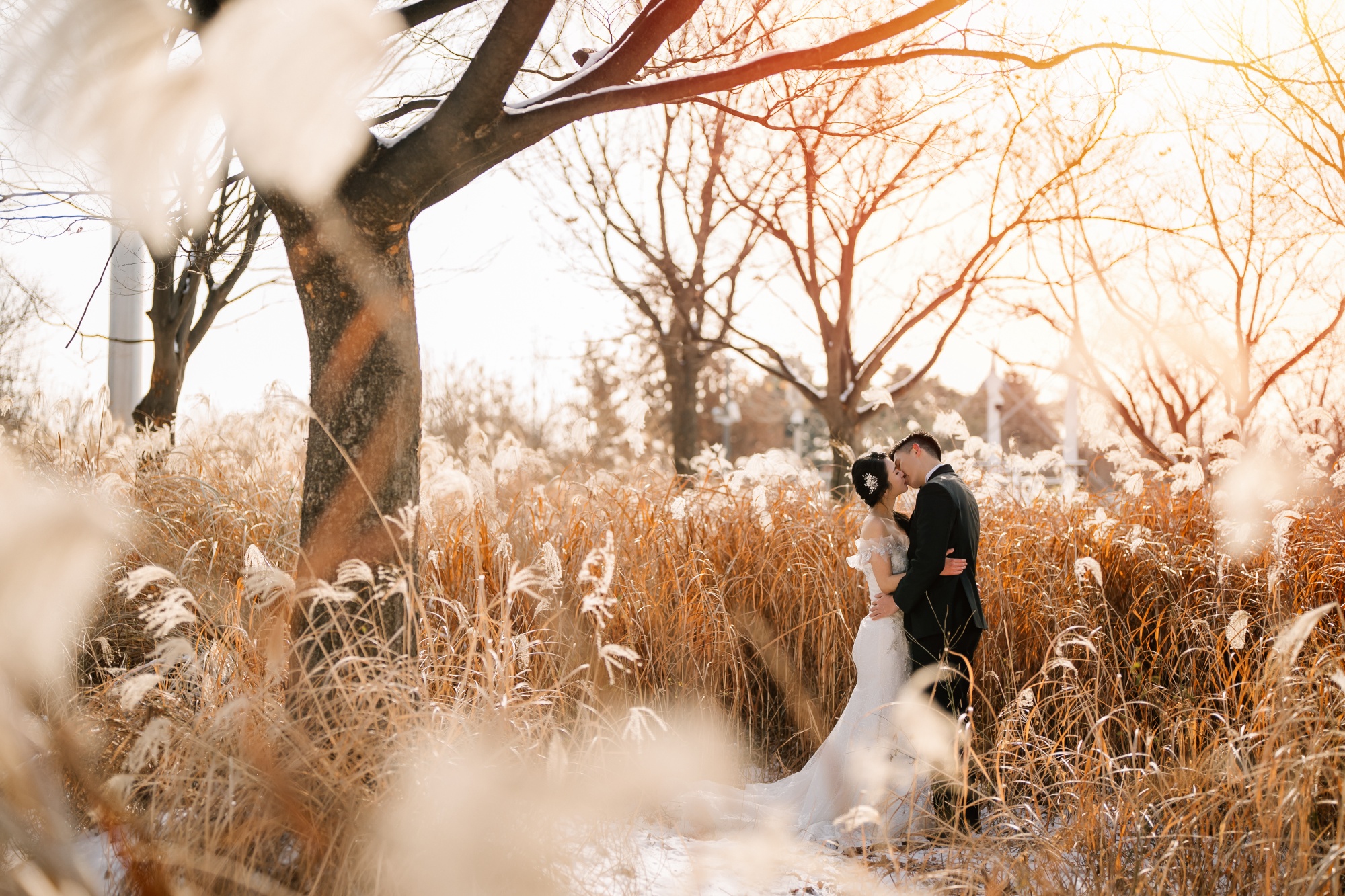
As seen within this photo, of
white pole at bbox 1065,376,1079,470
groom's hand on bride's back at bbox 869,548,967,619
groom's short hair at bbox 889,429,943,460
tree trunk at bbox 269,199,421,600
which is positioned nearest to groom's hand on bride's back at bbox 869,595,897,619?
groom's hand on bride's back at bbox 869,548,967,619

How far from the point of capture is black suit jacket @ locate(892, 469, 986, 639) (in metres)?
3.87

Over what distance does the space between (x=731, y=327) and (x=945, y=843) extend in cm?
674

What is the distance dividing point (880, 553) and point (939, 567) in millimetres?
343

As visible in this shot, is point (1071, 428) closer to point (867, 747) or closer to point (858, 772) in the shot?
point (867, 747)

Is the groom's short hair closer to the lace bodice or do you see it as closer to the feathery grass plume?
the lace bodice

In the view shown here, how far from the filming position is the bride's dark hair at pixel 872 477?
4121 mm

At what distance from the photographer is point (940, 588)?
13.0ft

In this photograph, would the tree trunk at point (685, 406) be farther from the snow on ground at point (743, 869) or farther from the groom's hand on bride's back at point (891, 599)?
Answer: the snow on ground at point (743, 869)

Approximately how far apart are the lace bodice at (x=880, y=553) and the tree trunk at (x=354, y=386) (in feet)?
6.92

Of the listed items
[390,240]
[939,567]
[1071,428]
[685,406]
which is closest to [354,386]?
[390,240]

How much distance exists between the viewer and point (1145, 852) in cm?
299

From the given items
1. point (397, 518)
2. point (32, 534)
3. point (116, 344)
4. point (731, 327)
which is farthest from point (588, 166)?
point (32, 534)

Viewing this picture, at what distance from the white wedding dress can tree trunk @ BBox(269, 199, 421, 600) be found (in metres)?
1.94

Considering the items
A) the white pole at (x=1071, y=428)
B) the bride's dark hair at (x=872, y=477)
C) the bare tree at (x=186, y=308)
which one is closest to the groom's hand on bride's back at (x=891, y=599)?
the bride's dark hair at (x=872, y=477)
